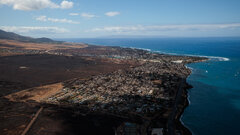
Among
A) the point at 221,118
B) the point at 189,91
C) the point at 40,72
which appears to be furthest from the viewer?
the point at 40,72

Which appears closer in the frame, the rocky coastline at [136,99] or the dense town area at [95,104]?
the dense town area at [95,104]

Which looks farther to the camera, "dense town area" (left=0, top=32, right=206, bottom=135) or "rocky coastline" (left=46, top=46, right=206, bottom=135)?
"rocky coastline" (left=46, top=46, right=206, bottom=135)

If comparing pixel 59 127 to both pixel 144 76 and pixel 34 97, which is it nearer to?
pixel 34 97

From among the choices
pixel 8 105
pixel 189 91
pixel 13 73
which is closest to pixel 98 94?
pixel 8 105

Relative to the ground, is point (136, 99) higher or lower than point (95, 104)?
higher

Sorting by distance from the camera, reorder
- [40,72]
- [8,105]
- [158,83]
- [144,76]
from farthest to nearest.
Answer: [40,72] → [144,76] → [158,83] → [8,105]

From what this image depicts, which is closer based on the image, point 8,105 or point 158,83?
point 8,105

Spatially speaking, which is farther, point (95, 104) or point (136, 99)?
point (136, 99)

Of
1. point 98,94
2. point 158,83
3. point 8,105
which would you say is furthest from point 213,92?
point 8,105

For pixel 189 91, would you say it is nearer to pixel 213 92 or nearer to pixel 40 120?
pixel 213 92
